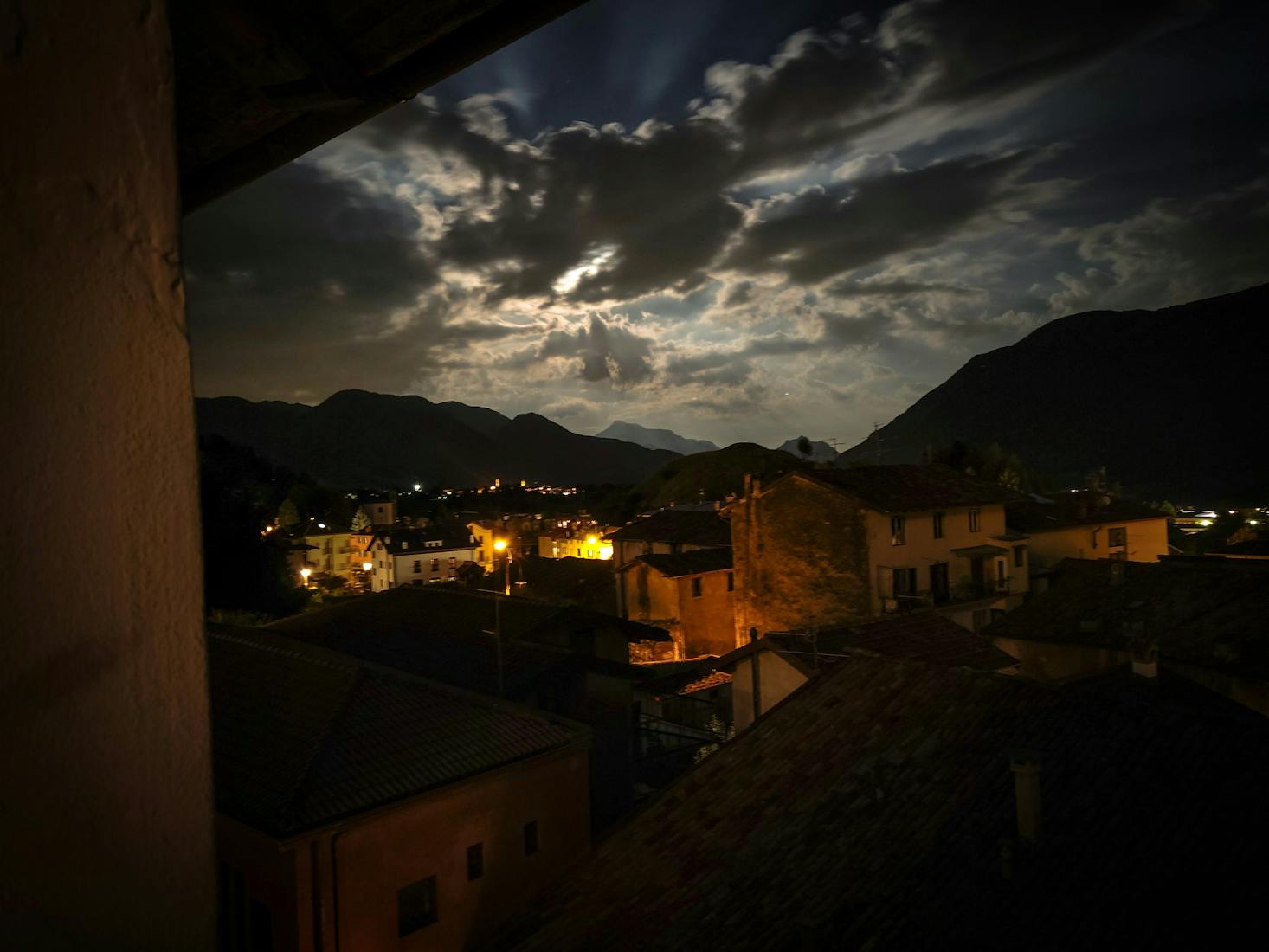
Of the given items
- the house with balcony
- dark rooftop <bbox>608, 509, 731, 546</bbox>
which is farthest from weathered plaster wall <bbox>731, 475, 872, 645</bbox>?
dark rooftop <bbox>608, 509, 731, 546</bbox>

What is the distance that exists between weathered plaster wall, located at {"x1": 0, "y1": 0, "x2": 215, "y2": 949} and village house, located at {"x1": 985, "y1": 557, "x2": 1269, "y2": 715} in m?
18.5

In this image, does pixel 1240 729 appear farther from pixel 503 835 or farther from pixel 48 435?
pixel 48 435

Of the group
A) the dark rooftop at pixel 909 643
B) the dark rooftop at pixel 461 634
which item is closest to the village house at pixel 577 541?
the dark rooftop at pixel 461 634

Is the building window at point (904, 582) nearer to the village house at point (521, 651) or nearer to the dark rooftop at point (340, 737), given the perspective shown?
the village house at point (521, 651)

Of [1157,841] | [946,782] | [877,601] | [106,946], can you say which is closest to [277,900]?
[946,782]

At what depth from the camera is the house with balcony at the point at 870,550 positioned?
28578 millimetres

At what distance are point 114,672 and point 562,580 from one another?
3828 cm

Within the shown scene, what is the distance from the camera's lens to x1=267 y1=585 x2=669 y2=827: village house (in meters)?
19.1

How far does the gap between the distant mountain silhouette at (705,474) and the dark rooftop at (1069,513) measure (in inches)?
1550

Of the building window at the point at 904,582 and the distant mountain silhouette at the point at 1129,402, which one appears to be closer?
the building window at the point at 904,582

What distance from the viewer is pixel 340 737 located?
12.6 m

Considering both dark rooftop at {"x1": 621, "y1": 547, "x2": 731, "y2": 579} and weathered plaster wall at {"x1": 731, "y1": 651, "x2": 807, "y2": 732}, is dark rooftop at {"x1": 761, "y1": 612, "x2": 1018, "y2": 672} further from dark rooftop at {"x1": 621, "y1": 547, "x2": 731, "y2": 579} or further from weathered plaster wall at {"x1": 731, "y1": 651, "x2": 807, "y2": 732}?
dark rooftop at {"x1": 621, "y1": 547, "x2": 731, "y2": 579}

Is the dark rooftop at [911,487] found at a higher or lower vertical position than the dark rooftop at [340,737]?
higher

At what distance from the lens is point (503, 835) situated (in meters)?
13.0
